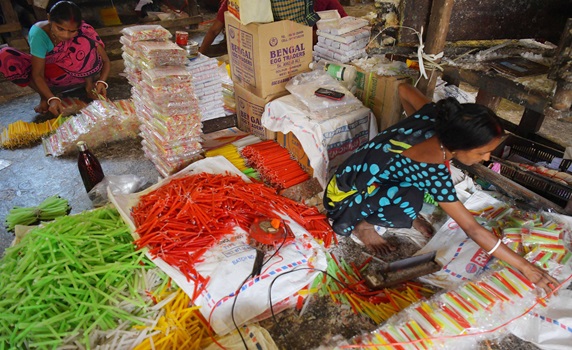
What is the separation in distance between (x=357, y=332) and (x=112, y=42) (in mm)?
6136

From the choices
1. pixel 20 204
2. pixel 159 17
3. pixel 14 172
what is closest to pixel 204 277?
pixel 20 204

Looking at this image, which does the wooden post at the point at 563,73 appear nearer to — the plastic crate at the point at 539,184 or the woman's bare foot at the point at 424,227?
the plastic crate at the point at 539,184

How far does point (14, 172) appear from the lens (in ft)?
11.3

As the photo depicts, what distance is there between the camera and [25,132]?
3799 millimetres

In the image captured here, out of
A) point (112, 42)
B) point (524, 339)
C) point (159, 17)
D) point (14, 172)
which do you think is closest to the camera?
point (524, 339)

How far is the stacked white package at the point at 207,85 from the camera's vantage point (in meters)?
3.46

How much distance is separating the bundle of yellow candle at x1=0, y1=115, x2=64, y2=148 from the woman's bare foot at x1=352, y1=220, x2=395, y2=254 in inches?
130

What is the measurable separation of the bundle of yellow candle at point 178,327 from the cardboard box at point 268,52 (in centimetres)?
186

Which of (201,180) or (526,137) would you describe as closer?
(201,180)

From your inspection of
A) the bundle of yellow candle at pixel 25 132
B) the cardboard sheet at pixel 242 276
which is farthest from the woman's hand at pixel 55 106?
the cardboard sheet at pixel 242 276

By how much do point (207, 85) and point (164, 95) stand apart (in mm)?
833

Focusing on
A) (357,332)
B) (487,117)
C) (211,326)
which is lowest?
(357,332)

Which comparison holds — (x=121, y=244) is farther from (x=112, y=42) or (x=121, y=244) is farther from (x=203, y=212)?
(x=112, y=42)

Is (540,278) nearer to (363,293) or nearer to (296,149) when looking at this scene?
(363,293)
